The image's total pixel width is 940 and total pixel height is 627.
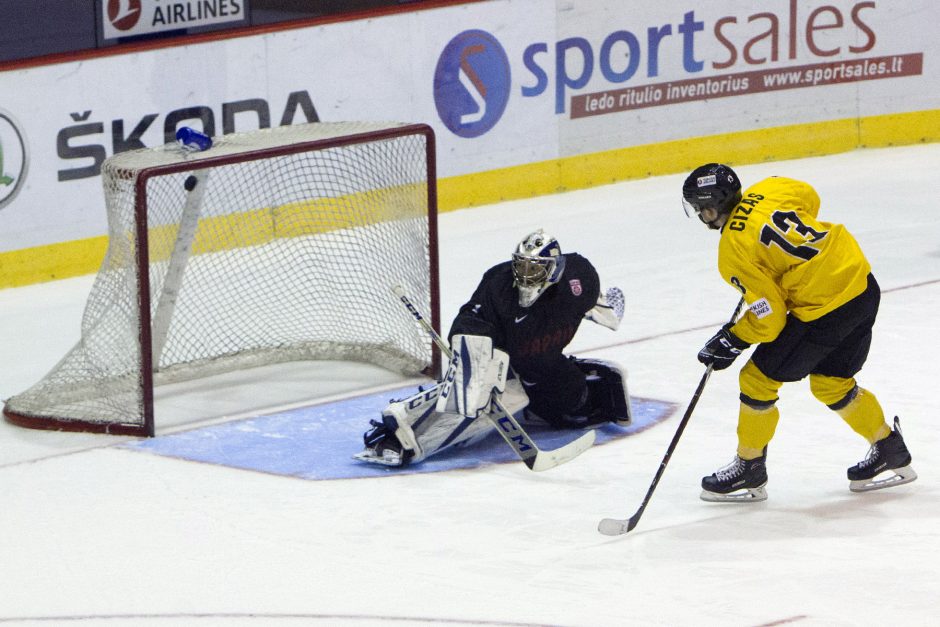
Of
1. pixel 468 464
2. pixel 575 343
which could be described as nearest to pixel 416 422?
pixel 468 464

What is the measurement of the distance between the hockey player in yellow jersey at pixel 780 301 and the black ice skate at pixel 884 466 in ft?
0.23

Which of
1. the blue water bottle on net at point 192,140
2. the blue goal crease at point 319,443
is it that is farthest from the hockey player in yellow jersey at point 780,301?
the blue water bottle on net at point 192,140

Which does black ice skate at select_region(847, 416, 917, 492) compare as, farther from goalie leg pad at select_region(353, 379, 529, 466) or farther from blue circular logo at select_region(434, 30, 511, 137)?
blue circular logo at select_region(434, 30, 511, 137)

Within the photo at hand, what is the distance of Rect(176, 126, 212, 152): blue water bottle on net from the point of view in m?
6.86

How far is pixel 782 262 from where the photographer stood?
5215mm

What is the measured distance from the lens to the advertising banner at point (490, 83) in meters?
8.66

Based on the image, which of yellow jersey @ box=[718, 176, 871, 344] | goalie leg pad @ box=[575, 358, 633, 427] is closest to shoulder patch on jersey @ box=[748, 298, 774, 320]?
yellow jersey @ box=[718, 176, 871, 344]

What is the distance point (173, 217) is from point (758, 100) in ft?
16.0

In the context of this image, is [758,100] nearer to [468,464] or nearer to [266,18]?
[266,18]

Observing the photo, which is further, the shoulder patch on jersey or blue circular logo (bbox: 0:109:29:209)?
blue circular logo (bbox: 0:109:29:209)

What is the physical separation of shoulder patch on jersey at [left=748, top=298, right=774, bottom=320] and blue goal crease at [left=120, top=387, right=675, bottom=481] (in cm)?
124

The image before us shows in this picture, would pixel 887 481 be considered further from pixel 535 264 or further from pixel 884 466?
pixel 535 264

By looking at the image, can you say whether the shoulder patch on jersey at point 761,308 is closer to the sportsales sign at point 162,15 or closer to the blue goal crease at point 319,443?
the blue goal crease at point 319,443

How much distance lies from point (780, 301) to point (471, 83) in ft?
16.3
